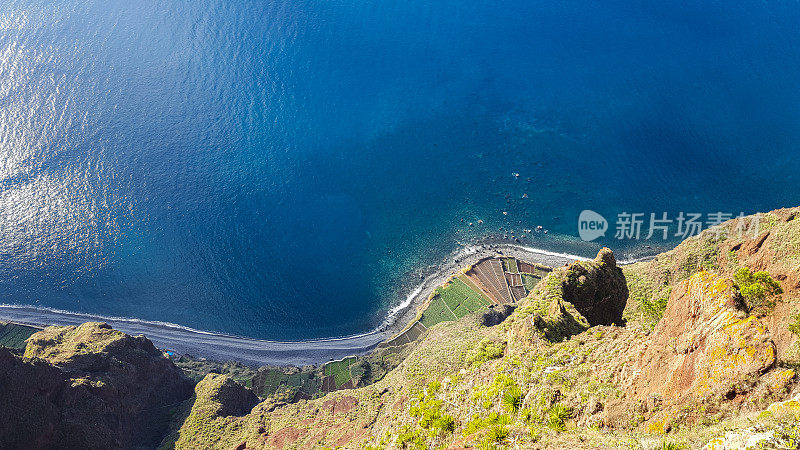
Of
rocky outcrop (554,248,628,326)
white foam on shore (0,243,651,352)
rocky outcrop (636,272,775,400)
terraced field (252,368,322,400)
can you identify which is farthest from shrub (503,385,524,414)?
white foam on shore (0,243,651,352)

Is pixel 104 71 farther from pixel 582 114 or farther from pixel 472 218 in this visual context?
pixel 582 114

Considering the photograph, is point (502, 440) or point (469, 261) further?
point (469, 261)

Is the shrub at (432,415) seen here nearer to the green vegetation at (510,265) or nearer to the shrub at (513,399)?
the shrub at (513,399)

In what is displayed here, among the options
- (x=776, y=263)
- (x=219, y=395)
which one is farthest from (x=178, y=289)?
(x=776, y=263)

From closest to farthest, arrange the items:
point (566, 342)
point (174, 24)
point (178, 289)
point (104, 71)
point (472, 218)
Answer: point (566, 342) → point (178, 289) → point (472, 218) → point (104, 71) → point (174, 24)

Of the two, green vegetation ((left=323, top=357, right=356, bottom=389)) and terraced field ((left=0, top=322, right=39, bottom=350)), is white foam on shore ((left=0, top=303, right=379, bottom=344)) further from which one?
green vegetation ((left=323, top=357, right=356, bottom=389))

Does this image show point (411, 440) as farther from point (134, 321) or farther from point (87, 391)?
point (134, 321)

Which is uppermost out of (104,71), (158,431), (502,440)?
(104,71)
